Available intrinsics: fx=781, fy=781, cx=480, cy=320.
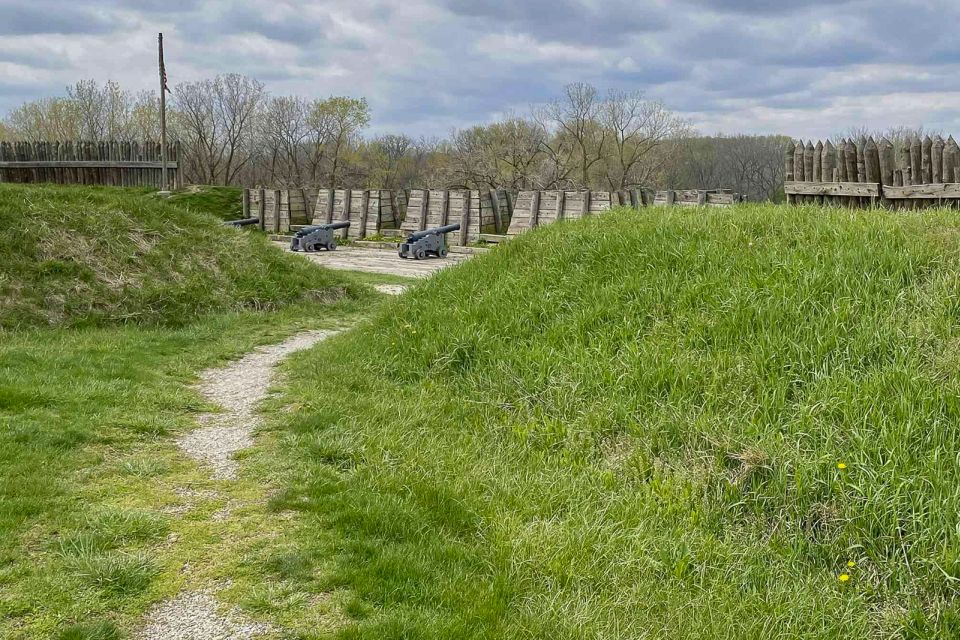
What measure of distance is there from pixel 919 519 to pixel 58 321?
9.38m

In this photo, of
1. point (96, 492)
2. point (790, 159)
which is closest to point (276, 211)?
point (790, 159)

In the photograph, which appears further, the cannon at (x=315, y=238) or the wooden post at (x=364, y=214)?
the wooden post at (x=364, y=214)

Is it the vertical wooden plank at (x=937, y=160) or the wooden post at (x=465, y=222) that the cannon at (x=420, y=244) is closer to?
the wooden post at (x=465, y=222)

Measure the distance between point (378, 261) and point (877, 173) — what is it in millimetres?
13166

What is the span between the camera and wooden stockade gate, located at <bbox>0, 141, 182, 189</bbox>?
22.6 meters

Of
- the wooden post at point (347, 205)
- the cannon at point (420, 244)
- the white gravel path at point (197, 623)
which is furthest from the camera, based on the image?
the wooden post at point (347, 205)

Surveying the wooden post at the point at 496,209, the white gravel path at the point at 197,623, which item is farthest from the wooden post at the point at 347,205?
the white gravel path at the point at 197,623

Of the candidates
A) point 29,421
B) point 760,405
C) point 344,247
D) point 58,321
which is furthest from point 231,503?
point 344,247

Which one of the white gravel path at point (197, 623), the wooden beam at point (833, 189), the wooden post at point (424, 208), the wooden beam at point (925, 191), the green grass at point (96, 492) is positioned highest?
the wooden post at point (424, 208)

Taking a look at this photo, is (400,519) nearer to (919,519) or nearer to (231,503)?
(231,503)

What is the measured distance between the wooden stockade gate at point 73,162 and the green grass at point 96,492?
16.2 metres

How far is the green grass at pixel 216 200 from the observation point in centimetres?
2717

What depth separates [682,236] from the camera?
314 inches

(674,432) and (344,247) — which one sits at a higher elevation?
(344,247)
